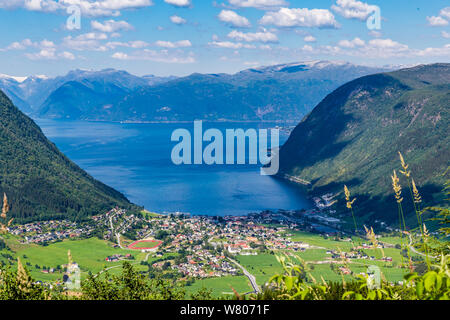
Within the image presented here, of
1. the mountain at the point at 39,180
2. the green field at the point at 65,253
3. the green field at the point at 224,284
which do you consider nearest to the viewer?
the green field at the point at 224,284

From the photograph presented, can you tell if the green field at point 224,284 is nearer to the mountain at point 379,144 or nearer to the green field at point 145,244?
the green field at point 145,244

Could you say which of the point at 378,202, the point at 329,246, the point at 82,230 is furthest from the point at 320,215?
the point at 82,230

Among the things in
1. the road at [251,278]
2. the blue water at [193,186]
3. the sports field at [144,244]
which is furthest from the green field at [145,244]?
the blue water at [193,186]

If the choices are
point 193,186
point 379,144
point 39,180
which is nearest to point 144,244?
point 39,180

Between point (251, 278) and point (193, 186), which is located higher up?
point (193, 186)

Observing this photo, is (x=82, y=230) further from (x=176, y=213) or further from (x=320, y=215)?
(x=320, y=215)

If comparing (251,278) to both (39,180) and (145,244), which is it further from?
(39,180)
